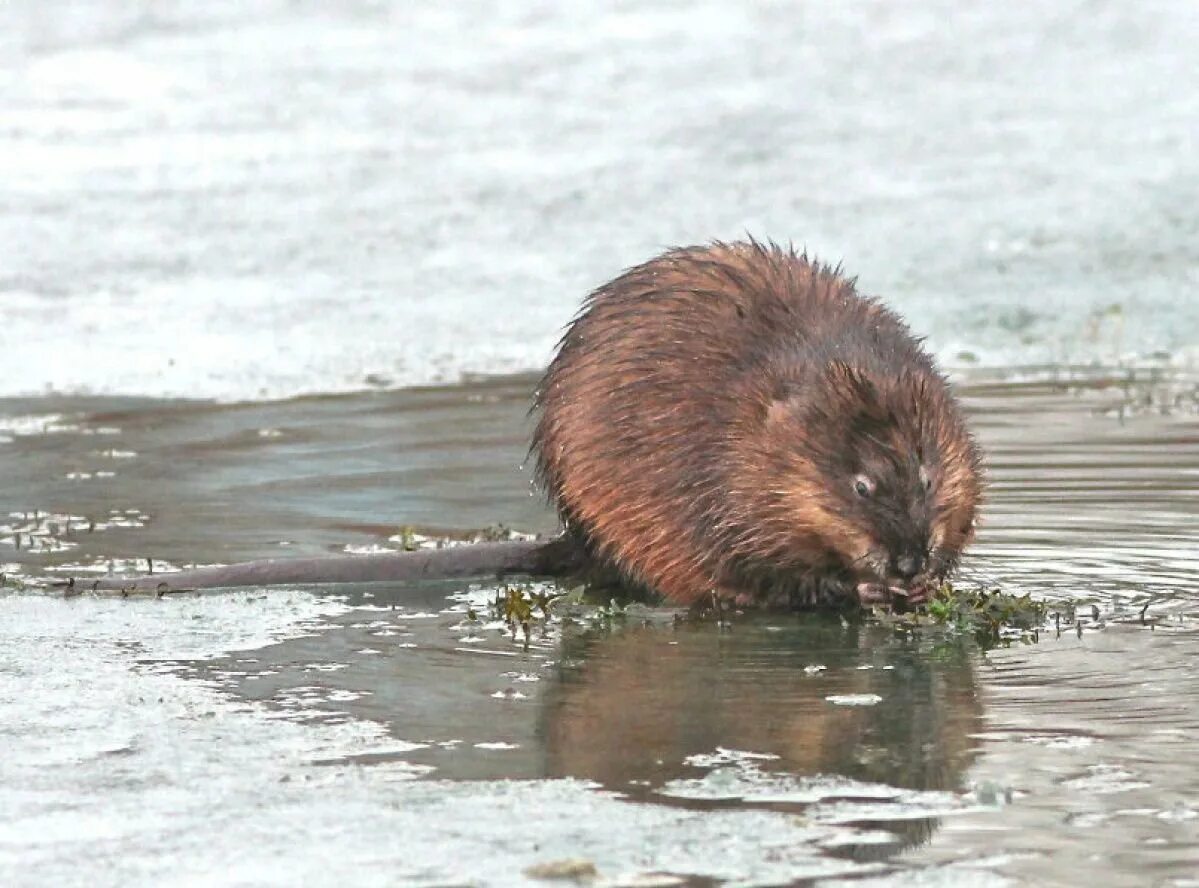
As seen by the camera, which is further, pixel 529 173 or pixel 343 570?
pixel 529 173

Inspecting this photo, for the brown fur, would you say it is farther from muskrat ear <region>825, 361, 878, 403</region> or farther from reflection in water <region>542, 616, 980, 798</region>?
reflection in water <region>542, 616, 980, 798</region>

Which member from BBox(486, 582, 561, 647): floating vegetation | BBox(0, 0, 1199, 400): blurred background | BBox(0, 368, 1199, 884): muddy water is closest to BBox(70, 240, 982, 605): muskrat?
BBox(0, 368, 1199, 884): muddy water

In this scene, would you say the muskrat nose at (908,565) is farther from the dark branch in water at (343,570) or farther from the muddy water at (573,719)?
the dark branch in water at (343,570)

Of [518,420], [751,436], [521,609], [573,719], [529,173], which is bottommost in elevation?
[573,719]

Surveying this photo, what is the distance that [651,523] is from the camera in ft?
23.6

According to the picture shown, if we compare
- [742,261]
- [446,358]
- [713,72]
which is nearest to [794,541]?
[742,261]

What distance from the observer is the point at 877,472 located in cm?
648

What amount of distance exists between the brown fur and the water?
32cm

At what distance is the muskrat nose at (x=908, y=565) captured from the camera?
6.36 m

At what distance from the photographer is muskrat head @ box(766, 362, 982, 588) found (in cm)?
643

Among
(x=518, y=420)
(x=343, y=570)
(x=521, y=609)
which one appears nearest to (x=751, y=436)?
(x=521, y=609)

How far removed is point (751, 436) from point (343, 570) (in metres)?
1.27

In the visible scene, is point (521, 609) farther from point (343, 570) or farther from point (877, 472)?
point (877, 472)

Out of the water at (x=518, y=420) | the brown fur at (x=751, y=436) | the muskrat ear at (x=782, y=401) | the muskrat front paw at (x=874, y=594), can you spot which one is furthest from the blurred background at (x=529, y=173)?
the muskrat front paw at (x=874, y=594)
